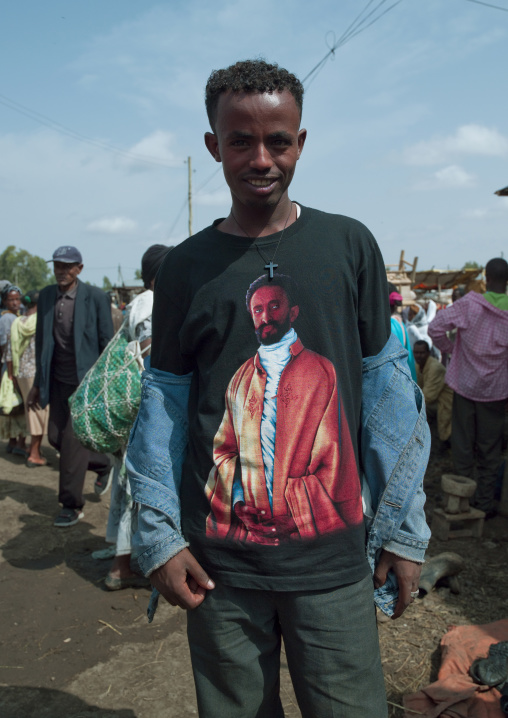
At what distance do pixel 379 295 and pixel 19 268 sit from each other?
98156mm

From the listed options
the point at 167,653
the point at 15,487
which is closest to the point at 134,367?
the point at 167,653

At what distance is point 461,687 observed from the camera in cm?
274

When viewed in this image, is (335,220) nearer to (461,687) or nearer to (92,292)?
(461,687)

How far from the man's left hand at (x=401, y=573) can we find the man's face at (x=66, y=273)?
4127 mm

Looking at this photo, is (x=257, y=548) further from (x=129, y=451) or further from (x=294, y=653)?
(x=129, y=451)

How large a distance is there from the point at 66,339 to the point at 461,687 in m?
3.84

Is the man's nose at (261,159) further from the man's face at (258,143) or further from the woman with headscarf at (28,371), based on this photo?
the woman with headscarf at (28,371)

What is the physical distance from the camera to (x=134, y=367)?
11.7ft

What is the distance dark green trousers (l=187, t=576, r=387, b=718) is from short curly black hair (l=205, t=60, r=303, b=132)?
3.99 feet

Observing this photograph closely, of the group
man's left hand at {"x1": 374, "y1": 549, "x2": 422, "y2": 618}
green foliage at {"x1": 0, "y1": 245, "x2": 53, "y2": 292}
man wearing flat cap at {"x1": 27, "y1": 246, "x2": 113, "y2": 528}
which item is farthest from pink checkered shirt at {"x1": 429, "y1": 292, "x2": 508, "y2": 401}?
green foliage at {"x1": 0, "y1": 245, "x2": 53, "y2": 292}

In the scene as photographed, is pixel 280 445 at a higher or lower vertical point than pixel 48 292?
lower

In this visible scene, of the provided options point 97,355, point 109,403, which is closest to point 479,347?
point 97,355

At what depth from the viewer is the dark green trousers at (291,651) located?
1454 mm

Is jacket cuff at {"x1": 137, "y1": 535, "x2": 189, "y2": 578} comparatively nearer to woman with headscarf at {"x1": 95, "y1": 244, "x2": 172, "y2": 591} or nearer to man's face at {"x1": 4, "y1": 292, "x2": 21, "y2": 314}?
woman with headscarf at {"x1": 95, "y1": 244, "x2": 172, "y2": 591}
